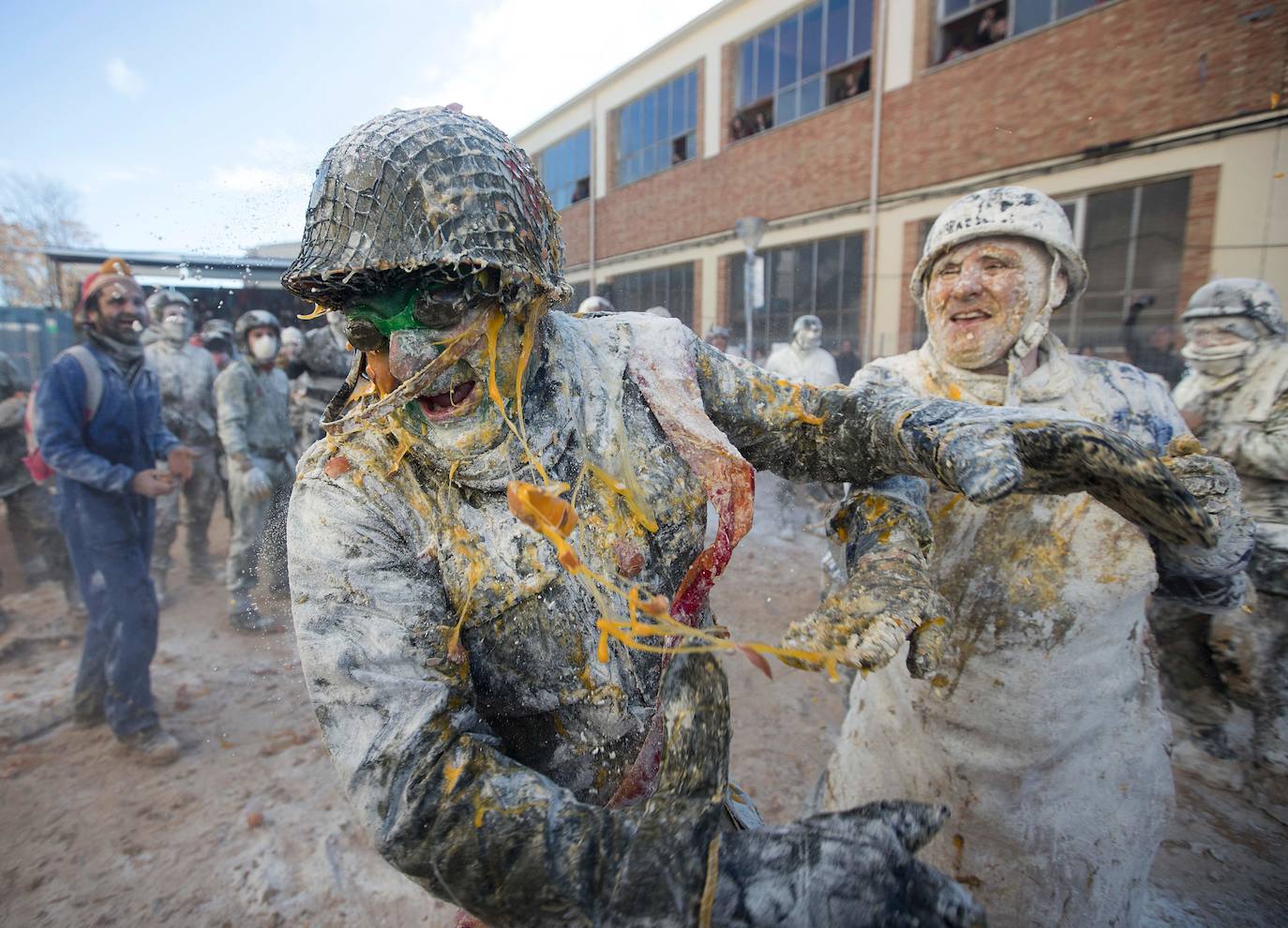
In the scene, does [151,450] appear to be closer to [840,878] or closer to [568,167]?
[840,878]

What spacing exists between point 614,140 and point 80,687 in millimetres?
16026

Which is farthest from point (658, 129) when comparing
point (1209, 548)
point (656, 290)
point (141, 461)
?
point (1209, 548)

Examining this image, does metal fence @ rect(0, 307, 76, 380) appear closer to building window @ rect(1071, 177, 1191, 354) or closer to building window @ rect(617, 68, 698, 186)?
building window @ rect(617, 68, 698, 186)

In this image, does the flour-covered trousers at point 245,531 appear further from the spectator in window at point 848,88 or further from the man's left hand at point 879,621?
the spectator in window at point 848,88

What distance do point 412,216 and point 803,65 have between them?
14.3m

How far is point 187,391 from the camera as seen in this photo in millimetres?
7000

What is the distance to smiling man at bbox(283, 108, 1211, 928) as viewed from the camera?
105 cm

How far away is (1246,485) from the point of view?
392 centimetres

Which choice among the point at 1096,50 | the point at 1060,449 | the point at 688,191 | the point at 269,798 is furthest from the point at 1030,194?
the point at 688,191

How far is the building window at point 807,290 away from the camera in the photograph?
41.8 ft

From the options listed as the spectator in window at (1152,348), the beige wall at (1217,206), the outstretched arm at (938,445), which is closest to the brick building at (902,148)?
the beige wall at (1217,206)

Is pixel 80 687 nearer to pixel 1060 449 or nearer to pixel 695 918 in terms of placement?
pixel 695 918

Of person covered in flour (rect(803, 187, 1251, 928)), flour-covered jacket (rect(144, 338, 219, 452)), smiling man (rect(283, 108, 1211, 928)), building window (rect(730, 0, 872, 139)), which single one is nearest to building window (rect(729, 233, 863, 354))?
building window (rect(730, 0, 872, 139))

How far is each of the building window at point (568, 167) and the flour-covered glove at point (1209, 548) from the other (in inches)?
676
